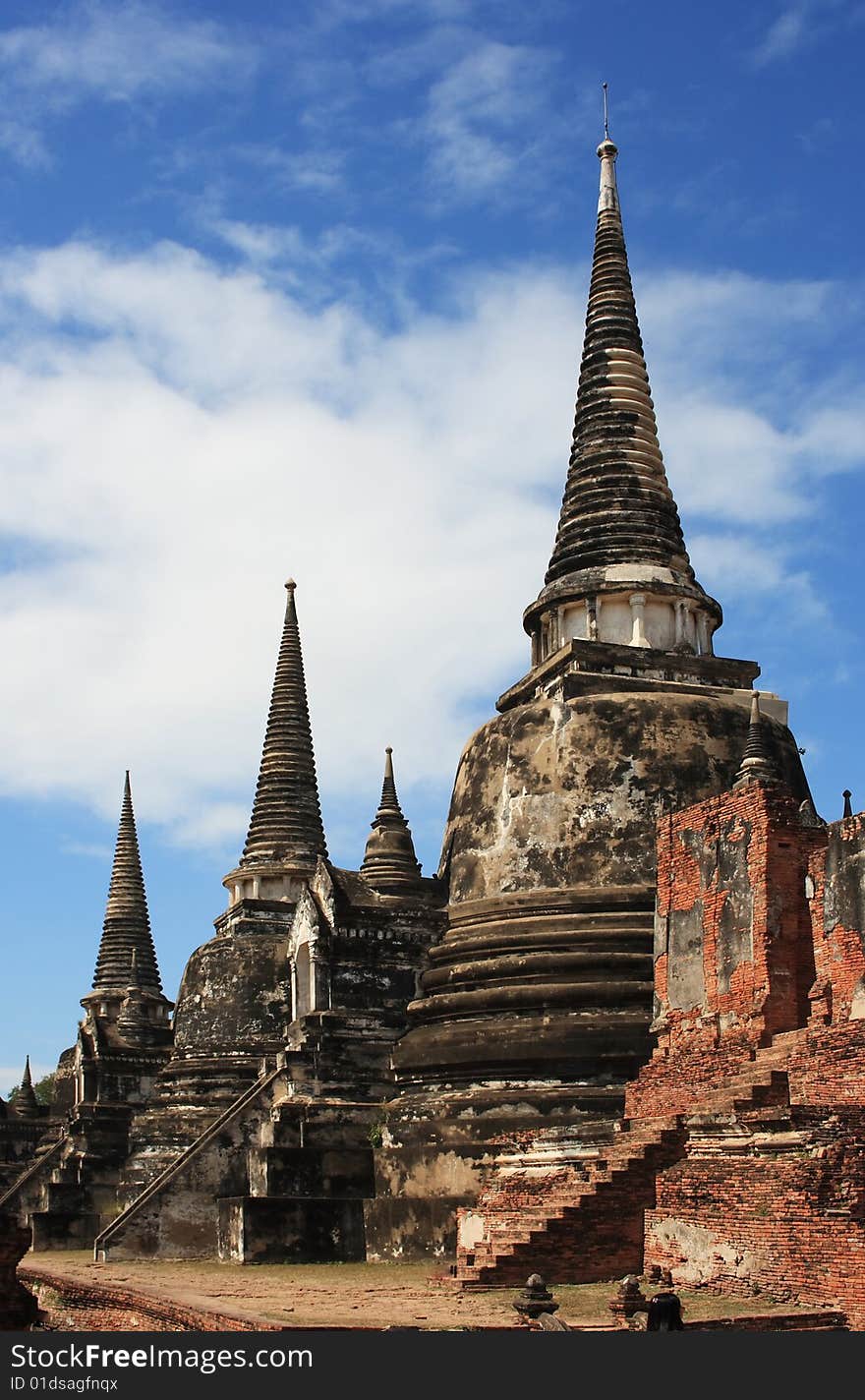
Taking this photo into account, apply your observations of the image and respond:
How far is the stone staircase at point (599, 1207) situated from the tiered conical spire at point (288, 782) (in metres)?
18.2

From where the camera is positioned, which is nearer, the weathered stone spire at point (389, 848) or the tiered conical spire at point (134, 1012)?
the weathered stone spire at point (389, 848)

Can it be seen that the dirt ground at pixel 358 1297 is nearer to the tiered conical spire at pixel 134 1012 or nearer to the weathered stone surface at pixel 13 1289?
the weathered stone surface at pixel 13 1289

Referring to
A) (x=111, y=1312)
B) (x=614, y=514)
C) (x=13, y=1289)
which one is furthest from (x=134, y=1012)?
(x=13, y=1289)

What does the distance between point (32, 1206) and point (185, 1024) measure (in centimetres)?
667

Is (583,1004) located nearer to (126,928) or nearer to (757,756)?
(757,756)

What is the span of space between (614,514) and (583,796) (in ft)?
18.7

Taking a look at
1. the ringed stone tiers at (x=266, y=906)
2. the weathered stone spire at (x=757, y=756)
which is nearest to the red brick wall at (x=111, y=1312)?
the ringed stone tiers at (x=266, y=906)

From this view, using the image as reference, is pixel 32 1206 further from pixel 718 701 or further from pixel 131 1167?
pixel 718 701

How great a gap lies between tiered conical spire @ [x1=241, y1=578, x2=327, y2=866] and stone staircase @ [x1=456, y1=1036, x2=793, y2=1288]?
18201mm

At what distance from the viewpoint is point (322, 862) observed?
88.9 ft

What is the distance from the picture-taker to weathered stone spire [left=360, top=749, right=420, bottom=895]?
91.7 feet

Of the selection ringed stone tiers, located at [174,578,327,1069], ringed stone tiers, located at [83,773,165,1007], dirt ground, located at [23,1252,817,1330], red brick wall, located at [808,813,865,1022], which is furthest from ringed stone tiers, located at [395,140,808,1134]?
ringed stone tiers, located at [83,773,165,1007]

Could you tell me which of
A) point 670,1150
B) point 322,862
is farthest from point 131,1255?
point 670,1150

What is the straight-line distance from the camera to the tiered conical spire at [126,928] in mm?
46000
